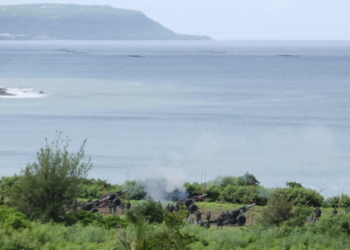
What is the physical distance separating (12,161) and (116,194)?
2570 centimetres

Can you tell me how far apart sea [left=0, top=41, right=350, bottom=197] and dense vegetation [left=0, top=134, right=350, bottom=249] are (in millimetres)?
6025

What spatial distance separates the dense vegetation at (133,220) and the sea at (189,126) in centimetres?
603

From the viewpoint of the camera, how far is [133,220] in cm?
3108

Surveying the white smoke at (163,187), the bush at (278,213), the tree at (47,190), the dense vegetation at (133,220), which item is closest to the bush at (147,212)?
the dense vegetation at (133,220)

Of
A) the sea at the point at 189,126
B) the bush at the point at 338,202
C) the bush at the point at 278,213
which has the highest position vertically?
the bush at the point at 278,213

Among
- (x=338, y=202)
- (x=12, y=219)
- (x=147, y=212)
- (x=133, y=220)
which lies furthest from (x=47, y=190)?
(x=338, y=202)

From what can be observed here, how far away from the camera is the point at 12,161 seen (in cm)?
6350

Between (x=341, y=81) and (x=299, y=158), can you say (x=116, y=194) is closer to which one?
(x=299, y=158)

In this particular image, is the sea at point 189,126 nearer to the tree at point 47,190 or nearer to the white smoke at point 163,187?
the white smoke at point 163,187

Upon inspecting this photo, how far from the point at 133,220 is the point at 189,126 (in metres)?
55.9

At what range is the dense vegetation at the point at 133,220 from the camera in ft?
79.8

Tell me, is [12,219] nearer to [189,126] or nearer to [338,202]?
[338,202]

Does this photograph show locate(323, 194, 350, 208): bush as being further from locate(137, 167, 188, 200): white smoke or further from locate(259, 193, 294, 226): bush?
locate(259, 193, 294, 226): bush

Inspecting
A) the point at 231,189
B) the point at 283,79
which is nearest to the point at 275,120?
the point at 231,189
